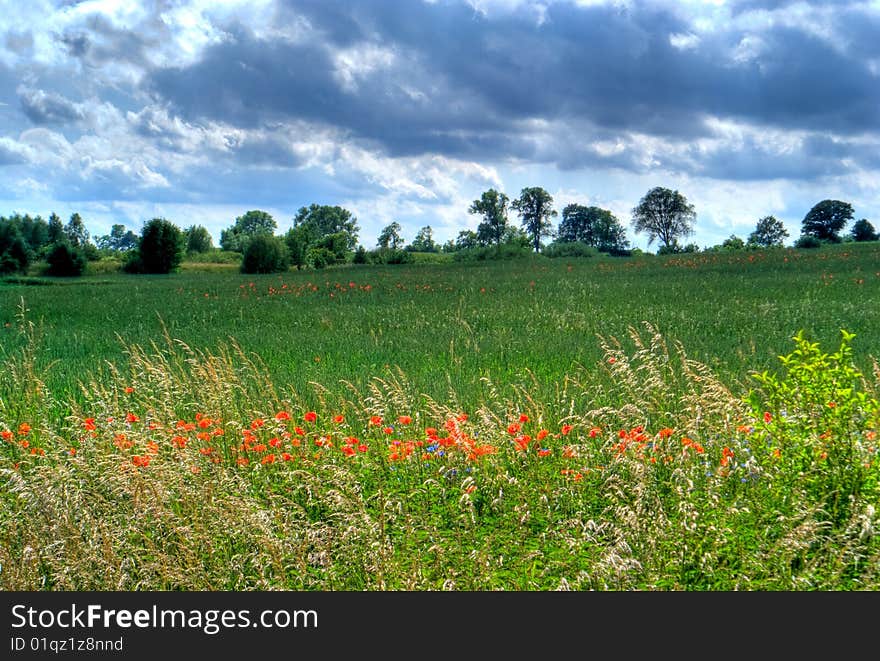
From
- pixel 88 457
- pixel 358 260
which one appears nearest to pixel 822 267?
pixel 88 457

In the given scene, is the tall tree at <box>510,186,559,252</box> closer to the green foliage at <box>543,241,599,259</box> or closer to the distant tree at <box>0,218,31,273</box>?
the green foliage at <box>543,241,599,259</box>

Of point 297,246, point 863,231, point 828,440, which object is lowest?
point 828,440

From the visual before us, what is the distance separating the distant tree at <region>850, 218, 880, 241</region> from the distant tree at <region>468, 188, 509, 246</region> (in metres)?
32.9

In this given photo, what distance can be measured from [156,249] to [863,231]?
63353 mm

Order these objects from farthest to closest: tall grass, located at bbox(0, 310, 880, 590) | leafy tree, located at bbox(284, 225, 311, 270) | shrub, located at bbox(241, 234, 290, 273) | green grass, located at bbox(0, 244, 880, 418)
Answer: leafy tree, located at bbox(284, 225, 311, 270)
shrub, located at bbox(241, 234, 290, 273)
green grass, located at bbox(0, 244, 880, 418)
tall grass, located at bbox(0, 310, 880, 590)

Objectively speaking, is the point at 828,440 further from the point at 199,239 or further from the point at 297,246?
the point at 199,239

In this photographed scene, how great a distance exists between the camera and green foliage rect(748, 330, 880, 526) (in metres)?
4.14

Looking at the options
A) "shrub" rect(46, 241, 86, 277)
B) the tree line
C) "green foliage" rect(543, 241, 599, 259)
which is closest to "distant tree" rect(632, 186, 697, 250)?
the tree line

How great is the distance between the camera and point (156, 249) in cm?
5166

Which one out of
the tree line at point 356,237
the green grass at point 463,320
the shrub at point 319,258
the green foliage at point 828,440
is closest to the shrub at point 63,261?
the tree line at point 356,237

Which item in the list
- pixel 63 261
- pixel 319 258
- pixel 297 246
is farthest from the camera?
pixel 319 258

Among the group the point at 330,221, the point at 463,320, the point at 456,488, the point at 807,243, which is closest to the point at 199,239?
the point at 330,221

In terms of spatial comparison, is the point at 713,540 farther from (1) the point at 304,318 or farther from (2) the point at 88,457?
(1) the point at 304,318

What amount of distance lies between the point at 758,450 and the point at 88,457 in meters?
5.29
